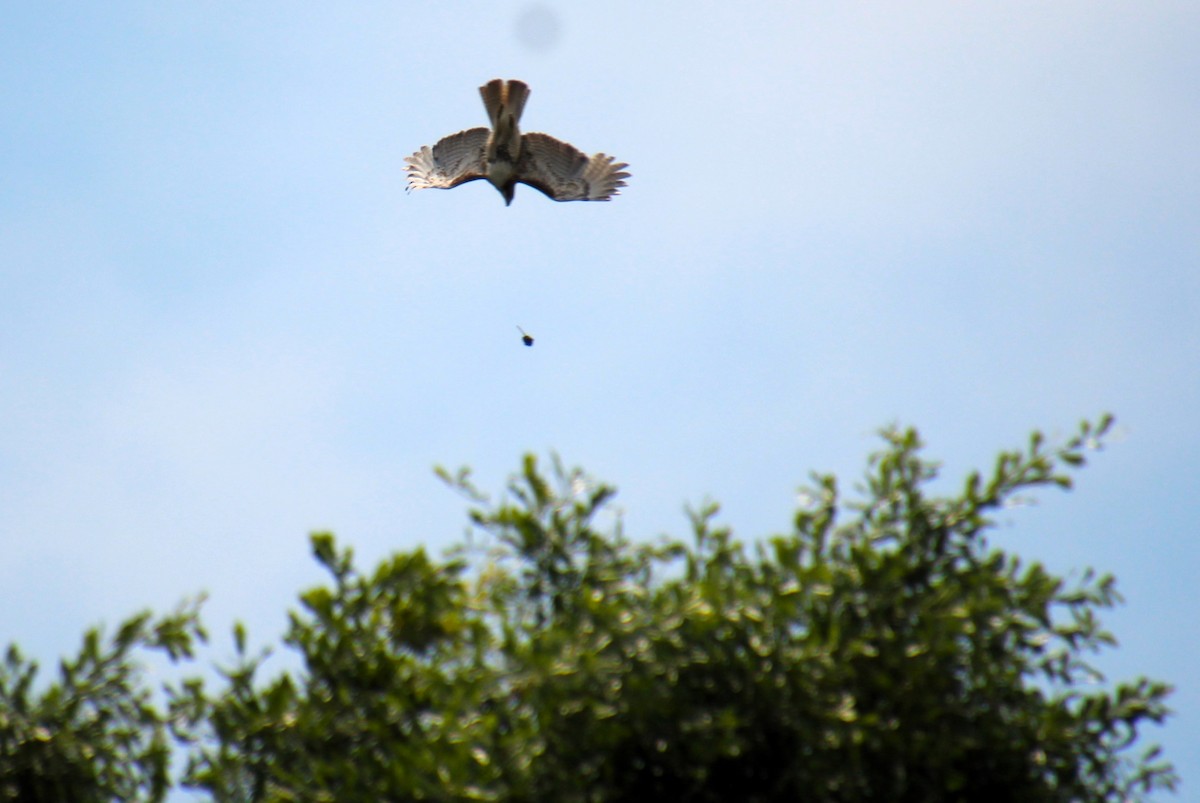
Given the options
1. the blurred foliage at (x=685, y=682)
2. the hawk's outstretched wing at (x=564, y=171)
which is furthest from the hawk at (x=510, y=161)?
the blurred foliage at (x=685, y=682)

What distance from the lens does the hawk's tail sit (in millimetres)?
17938

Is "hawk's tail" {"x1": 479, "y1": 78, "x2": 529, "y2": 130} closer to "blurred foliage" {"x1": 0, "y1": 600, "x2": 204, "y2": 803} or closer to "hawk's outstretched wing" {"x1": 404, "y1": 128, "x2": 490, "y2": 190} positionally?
"hawk's outstretched wing" {"x1": 404, "y1": 128, "x2": 490, "y2": 190}

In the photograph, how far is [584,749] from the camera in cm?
887

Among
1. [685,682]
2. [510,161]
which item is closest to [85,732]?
[685,682]

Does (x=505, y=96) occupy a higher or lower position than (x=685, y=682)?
higher

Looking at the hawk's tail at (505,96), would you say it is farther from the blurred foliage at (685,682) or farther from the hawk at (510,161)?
the blurred foliage at (685,682)

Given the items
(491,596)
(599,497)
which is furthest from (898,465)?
(491,596)

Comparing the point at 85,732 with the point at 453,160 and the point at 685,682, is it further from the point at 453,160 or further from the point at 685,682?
the point at 453,160

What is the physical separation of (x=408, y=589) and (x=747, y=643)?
2598 millimetres

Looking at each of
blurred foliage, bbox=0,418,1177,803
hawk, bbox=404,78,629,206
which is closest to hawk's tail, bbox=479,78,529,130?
hawk, bbox=404,78,629,206

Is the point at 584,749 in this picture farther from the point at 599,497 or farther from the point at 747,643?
the point at 599,497

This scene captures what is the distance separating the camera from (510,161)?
18375mm

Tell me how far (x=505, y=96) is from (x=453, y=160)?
1.23 metres

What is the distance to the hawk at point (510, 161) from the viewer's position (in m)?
18.0
